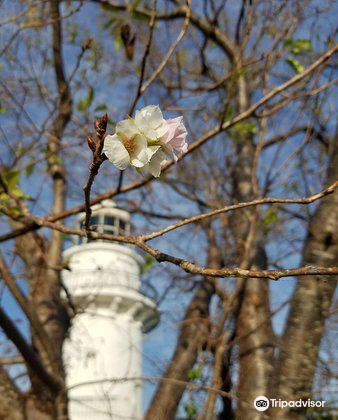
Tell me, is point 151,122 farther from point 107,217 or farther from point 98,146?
point 107,217

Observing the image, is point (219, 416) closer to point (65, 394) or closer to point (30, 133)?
point (65, 394)

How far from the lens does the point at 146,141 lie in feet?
2.85

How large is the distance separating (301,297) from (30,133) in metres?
1.95

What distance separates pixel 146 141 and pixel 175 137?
5cm

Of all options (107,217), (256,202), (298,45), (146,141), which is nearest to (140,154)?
(146,141)

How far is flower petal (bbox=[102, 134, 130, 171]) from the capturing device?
0.85 metres

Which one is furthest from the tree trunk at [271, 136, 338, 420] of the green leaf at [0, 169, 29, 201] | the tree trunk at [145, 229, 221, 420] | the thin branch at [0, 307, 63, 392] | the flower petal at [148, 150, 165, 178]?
the flower petal at [148, 150, 165, 178]

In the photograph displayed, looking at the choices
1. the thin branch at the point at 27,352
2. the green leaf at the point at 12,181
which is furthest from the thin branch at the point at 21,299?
A: the green leaf at the point at 12,181

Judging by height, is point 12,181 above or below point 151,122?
above

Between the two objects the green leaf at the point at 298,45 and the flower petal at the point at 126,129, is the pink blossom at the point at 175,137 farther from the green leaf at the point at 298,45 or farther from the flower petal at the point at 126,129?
the green leaf at the point at 298,45

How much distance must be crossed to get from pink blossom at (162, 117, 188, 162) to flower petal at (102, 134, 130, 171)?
0.08m

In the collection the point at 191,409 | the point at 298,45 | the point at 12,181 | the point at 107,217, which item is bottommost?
the point at 191,409

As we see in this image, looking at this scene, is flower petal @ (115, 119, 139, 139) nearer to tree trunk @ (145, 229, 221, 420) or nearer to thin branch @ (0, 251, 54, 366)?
thin branch @ (0, 251, 54, 366)

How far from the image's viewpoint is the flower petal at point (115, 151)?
848 millimetres
